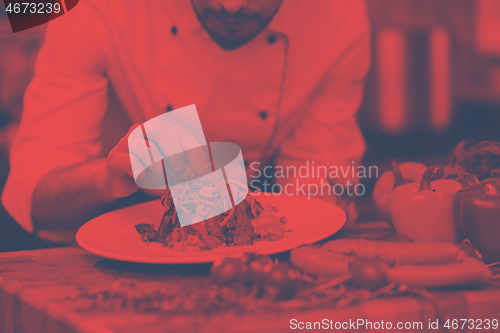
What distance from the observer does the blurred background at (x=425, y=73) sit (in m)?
2.33

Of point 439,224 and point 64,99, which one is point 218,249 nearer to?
point 439,224

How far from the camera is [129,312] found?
0.58 meters

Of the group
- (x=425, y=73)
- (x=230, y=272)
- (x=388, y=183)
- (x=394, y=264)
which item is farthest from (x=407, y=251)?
(x=425, y=73)

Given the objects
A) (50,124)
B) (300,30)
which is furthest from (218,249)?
→ (300,30)

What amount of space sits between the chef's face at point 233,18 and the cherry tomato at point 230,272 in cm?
86

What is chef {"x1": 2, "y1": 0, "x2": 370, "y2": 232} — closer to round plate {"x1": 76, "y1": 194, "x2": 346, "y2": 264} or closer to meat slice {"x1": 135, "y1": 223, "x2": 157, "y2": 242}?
round plate {"x1": 76, "y1": 194, "x2": 346, "y2": 264}

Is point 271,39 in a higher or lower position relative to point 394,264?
higher

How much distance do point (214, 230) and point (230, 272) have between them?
20 centimetres

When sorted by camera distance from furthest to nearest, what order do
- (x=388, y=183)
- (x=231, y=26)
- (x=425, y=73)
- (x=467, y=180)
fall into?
(x=425, y=73) < (x=231, y=26) < (x=388, y=183) < (x=467, y=180)

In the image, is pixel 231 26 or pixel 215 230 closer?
pixel 215 230

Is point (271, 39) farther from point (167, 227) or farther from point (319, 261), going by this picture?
point (319, 261)

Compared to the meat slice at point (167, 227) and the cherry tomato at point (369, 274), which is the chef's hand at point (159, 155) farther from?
the cherry tomato at point (369, 274)

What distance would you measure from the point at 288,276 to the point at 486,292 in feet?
1.01

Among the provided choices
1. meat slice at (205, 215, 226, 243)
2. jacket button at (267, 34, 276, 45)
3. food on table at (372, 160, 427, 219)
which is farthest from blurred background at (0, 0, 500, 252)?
meat slice at (205, 215, 226, 243)
